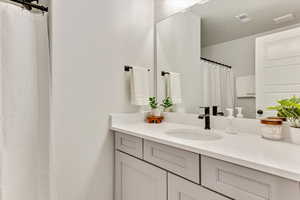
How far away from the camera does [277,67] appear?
1.07 meters

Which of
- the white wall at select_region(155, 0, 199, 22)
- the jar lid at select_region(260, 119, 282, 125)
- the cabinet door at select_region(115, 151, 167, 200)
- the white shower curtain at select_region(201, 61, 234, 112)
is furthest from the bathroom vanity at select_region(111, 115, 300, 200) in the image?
the white wall at select_region(155, 0, 199, 22)

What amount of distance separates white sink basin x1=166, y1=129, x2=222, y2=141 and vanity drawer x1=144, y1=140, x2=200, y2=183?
227 mm

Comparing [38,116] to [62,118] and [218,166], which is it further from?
[218,166]

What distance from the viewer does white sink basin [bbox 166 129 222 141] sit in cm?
123

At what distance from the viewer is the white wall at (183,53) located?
1.53 m

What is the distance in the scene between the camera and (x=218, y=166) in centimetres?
79

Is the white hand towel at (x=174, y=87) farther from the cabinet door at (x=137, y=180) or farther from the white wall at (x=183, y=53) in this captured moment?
the cabinet door at (x=137, y=180)

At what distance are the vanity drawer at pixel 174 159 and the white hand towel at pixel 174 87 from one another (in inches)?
26.2

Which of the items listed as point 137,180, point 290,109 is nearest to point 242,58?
point 290,109

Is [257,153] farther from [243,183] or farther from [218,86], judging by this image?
[218,86]

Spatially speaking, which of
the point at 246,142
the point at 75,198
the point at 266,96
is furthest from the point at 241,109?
the point at 75,198

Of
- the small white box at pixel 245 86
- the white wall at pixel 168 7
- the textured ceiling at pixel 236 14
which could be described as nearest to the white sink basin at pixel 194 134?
the small white box at pixel 245 86

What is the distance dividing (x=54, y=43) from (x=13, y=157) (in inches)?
30.8

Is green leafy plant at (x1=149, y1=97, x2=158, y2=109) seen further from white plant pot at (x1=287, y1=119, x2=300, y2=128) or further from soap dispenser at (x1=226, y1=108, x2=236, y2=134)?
white plant pot at (x1=287, y1=119, x2=300, y2=128)
